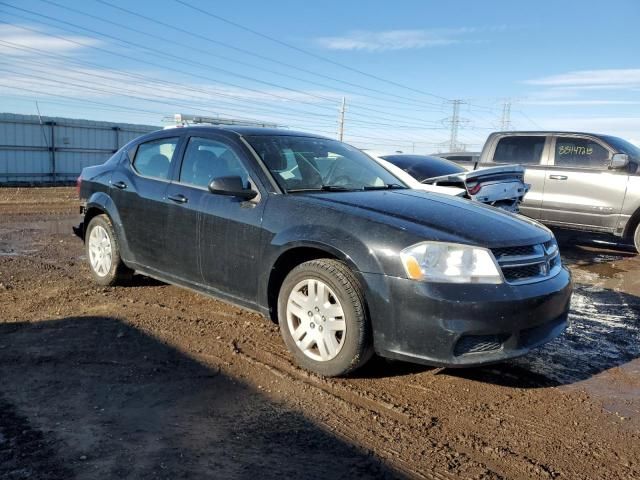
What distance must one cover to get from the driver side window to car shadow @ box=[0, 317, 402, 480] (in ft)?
4.61

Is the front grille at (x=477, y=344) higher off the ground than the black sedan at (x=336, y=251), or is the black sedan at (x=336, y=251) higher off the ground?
the black sedan at (x=336, y=251)

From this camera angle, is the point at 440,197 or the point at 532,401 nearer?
the point at 532,401

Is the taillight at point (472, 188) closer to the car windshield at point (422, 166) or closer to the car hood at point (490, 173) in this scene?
the car hood at point (490, 173)

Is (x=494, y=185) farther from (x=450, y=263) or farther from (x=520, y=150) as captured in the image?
(x=520, y=150)

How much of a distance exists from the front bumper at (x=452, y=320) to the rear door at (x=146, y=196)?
7.35ft

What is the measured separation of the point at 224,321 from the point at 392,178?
1.94 meters

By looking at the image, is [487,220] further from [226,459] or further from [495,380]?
[226,459]

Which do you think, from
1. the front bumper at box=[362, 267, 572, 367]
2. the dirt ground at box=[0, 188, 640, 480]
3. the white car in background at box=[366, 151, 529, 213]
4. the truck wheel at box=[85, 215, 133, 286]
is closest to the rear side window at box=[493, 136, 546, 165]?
the white car in background at box=[366, 151, 529, 213]

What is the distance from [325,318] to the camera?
3.60 meters

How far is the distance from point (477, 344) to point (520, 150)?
733 cm

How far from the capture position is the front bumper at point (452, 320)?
321cm

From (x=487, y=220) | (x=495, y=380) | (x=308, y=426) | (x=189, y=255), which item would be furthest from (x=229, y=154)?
(x=495, y=380)

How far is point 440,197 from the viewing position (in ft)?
14.5

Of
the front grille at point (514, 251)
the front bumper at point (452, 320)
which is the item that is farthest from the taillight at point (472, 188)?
the front bumper at point (452, 320)
